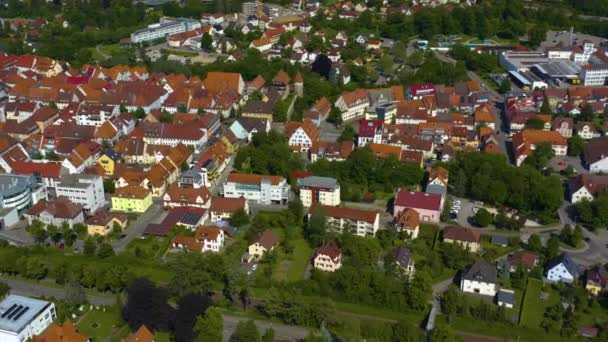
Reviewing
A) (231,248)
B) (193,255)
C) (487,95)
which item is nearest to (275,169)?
(231,248)

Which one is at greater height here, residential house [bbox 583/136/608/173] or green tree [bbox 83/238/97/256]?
residential house [bbox 583/136/608/173]

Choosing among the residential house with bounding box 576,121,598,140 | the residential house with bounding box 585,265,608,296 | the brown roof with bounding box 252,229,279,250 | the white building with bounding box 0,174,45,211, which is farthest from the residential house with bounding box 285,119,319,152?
the residential house with bounding box 585,265,608,296

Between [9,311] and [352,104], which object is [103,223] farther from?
[352,104]

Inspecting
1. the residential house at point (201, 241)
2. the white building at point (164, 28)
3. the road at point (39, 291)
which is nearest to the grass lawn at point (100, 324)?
the road at point (39, 291)

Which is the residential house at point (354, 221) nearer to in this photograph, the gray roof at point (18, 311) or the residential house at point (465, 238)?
the residential house at point (465, 238)

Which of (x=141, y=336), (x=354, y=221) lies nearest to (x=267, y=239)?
(x=354, y=221)

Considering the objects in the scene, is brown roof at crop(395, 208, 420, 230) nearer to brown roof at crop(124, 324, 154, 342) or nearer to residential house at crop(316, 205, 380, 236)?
residential house at crop(316, 205, 380, 236)
